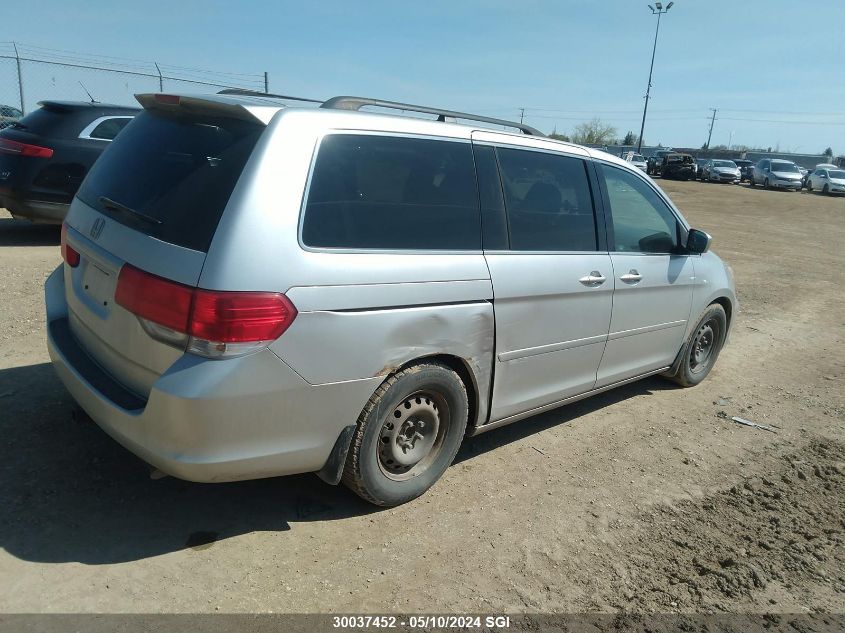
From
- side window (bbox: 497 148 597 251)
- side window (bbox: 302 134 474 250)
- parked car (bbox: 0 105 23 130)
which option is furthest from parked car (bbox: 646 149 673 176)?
side window (bbox: 302 134 474 250)

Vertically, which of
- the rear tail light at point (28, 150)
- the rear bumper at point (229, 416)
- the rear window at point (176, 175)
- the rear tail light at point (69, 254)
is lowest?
the rear bumper at point (229, 416)

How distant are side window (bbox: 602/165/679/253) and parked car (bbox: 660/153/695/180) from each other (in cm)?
4130

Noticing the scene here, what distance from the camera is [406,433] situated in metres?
3.37

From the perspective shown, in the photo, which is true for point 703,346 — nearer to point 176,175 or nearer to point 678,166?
point 176,175

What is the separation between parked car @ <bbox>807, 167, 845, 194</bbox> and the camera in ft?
113

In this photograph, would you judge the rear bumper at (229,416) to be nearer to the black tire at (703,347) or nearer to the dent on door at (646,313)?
the dent on door at (646,313)

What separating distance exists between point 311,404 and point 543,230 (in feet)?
6.06

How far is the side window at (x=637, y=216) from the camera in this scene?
4441 millimetres

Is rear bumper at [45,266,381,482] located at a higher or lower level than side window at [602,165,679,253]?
lower

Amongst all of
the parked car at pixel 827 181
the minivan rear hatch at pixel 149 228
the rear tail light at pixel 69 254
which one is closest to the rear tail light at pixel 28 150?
the rear tail light at pixel 69 254

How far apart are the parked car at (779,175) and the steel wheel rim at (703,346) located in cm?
3647

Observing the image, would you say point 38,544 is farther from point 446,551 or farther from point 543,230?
point 543,230

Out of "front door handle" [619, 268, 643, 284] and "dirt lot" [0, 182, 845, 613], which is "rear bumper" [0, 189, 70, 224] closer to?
"dirt lot" [0, 182, 845, 613]

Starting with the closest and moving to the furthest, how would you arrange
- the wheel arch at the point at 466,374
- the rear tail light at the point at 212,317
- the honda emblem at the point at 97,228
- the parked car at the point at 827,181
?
the rear tail light at the point at 212,317 < the honda emblem at the point at 97,228 < the wheel arch at the point at 466,374 < the parked car at the point at 827,181
